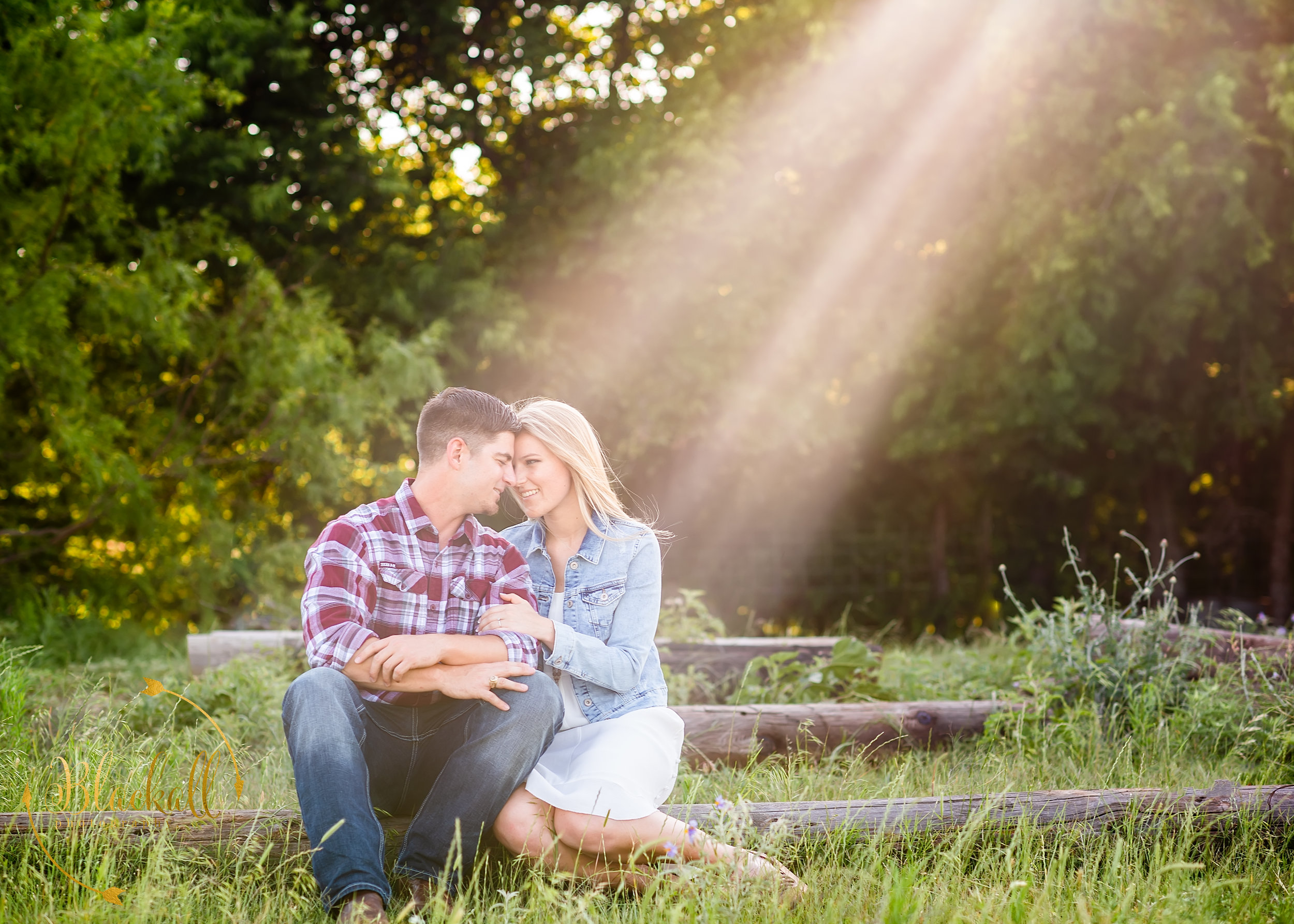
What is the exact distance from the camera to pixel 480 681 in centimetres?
254

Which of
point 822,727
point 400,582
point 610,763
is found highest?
point 400,582

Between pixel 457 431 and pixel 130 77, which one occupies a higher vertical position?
pixel 130 77

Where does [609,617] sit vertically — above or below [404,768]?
above

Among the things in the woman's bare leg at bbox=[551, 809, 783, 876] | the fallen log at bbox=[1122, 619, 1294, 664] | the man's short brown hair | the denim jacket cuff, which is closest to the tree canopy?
the fallen log at bbox=[1122, 619, 1294, 664]

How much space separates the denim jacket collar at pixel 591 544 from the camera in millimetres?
2953

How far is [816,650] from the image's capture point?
5.38 metres

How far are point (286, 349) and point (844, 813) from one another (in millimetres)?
6121

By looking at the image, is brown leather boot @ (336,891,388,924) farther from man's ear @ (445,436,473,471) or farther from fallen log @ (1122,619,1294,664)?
fallen log @ (1122,619,1294,664)

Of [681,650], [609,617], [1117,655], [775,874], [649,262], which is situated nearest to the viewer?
[775,874]

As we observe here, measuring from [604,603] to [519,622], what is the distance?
33 centimetres

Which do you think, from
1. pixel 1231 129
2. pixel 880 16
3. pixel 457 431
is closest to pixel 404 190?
pixel 880 16

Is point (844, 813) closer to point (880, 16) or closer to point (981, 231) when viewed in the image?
point (981, 231)

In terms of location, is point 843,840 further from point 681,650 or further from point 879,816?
point 681,650

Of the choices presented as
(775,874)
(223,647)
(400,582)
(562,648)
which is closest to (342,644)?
(400,582)
